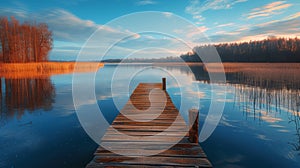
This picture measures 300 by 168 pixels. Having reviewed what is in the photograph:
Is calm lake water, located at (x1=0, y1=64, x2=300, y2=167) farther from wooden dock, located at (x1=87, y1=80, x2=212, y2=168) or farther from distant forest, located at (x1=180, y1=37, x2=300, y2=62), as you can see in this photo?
distant forest, located at (x1=180, y1=37, x2=300, y2=62)

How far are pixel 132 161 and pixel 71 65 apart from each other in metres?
41.1

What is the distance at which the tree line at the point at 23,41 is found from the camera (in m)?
33.4

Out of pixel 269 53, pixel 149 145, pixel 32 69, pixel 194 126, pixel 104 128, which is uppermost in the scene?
pixel 269 53

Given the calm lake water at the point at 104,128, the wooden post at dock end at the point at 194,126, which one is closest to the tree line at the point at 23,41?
the calm lake water at the point at 104,128

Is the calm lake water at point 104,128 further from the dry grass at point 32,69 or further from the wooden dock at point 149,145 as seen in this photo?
the dry grass at point 32,69

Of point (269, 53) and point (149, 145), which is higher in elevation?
point (269, 53)

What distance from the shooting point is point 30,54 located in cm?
3678

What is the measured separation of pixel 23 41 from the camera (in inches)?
1400

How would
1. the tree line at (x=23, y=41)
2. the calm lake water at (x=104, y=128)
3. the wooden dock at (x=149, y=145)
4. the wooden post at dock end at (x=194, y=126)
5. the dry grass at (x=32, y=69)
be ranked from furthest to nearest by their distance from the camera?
the tree line at (x=23, y=41)
the dry grass at (x=32, y=69)
the calm lake water at (x=104, y=128)
the wooden post at dock end at (x=194, y=126)
the wooden dock at (x=149, y=145)

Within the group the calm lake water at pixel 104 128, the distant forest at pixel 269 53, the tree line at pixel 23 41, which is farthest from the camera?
the distant forest at pixel 269 53

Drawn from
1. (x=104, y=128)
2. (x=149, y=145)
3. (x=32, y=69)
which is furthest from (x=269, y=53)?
(x=149, y=145)

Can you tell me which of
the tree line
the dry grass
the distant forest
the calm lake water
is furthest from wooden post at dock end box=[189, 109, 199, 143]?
the distant forest

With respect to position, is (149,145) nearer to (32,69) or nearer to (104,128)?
(104,128)

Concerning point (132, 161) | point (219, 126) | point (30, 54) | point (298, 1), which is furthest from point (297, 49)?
point (30, 54)
